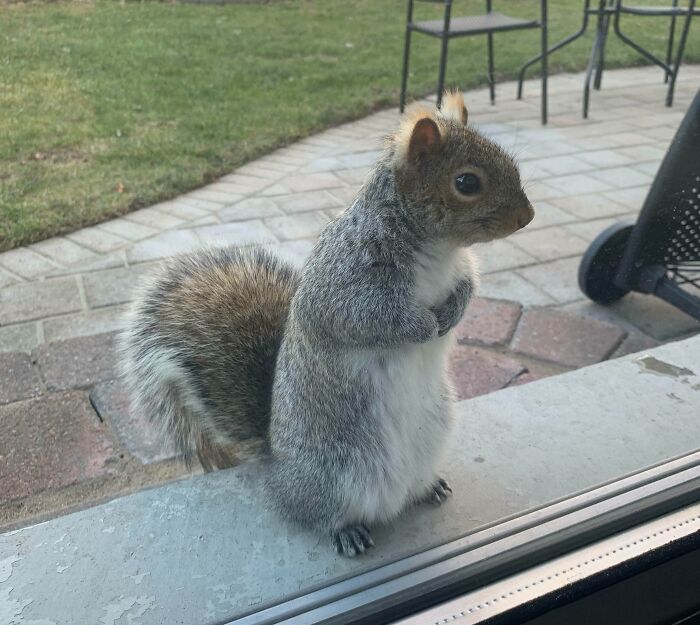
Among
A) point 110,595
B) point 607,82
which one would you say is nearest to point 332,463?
point 110,595

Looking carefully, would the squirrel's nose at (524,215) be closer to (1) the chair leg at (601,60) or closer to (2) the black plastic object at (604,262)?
(2) the black plastic object at (604,262)

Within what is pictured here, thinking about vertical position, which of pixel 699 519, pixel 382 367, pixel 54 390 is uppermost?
pixel 382 367

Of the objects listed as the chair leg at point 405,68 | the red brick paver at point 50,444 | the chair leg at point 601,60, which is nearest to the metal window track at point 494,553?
the red brick paver at point 50,444

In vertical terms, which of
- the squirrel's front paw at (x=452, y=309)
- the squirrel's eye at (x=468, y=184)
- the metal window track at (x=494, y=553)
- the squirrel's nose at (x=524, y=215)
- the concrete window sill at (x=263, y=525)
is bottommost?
the concrete window sill at (x=263, y=525)

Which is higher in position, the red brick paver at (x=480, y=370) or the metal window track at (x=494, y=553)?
the metal window track at (x=494, y=553)

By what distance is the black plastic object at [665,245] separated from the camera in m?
1.46

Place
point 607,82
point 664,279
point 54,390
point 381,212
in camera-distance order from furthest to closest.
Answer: point 607,82 < point 664,279 < point 54,390 < point 381,212

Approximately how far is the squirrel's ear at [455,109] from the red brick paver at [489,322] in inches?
27.3

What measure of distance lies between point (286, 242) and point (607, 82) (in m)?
2.61

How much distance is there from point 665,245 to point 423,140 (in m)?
1.01

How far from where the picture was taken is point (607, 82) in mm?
3814

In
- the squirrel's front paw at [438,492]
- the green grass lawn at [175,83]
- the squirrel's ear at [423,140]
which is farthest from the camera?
the green grass lawn at [175,83]

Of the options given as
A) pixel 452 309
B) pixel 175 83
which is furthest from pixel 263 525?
pixel 175 83

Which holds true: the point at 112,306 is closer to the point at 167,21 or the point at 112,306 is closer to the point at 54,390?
the point at 54,390
